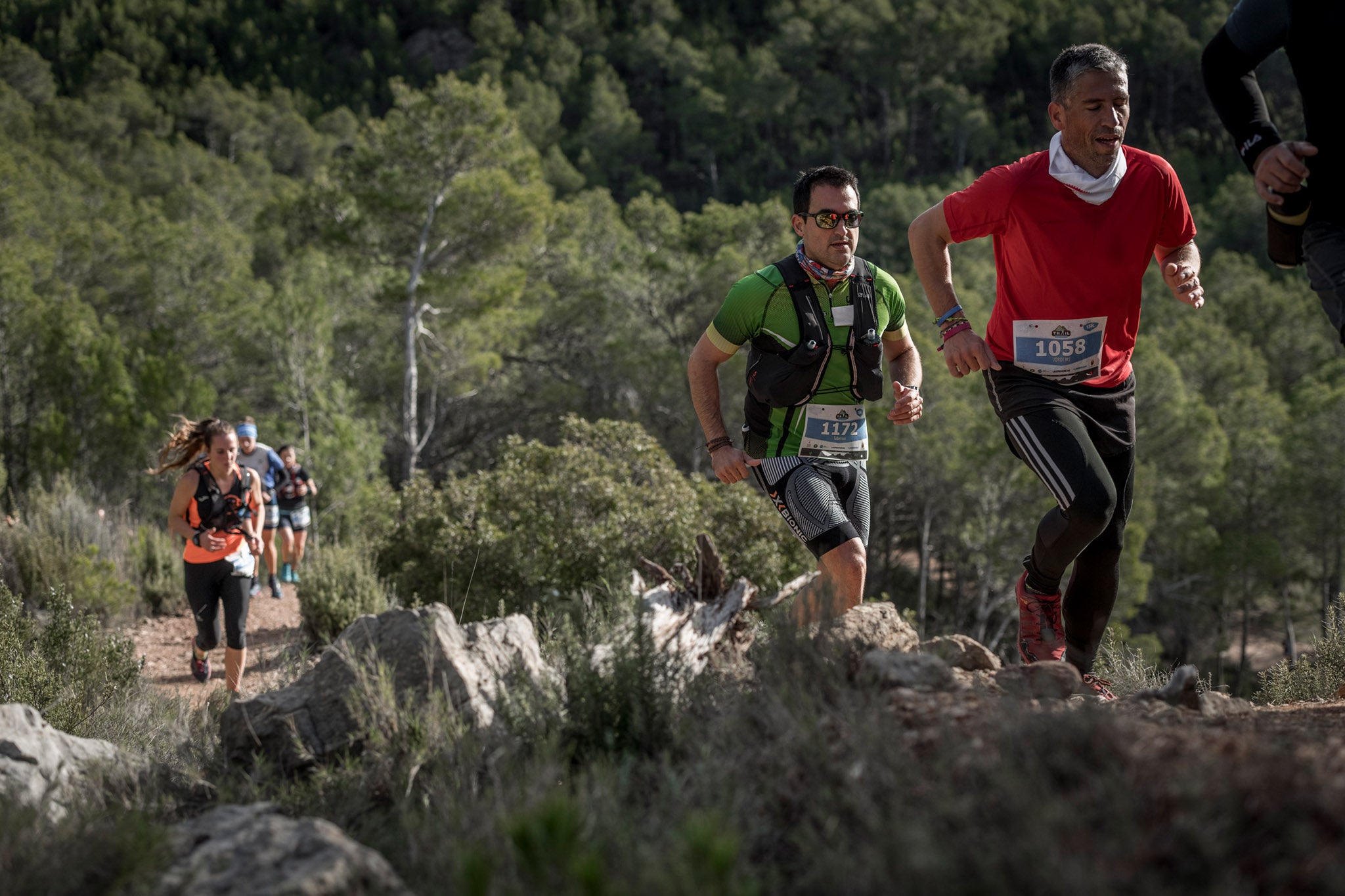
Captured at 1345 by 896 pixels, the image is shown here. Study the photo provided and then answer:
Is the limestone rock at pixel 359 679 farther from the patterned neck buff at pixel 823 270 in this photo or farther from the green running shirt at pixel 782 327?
the patterned neck buff at pixel 823 270

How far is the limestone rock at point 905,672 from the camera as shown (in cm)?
259

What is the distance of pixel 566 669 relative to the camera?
313cm

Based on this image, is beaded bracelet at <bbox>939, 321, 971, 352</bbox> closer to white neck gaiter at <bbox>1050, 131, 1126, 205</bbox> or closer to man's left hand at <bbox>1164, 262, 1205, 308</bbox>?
white neck gaiter at <bbox>1050, 131, 1126, 205</bbox>

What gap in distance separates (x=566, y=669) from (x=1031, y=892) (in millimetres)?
1785

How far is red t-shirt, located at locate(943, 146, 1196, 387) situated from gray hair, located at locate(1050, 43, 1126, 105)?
0.70 ft

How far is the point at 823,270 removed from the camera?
3889 mm

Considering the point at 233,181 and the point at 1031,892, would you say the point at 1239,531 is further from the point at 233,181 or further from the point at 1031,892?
the point at 233,181

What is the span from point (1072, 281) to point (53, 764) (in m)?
3.33

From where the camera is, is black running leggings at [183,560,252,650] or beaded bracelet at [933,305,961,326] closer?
beaded bracelet at [933,305,961,326]

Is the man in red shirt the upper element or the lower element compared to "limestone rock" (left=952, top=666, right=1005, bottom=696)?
upper

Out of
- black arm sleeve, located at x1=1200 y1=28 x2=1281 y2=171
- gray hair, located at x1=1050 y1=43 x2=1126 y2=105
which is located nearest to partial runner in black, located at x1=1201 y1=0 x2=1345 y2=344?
black arm sleeve, located at x1=1200 y1=28 x2=1281 y2=171

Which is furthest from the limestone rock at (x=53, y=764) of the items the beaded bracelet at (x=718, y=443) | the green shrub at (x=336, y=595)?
the green shrub at (x=336, y=595)

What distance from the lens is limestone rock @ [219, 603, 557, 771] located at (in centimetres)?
303

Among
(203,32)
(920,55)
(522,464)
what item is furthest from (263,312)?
(203,32)
